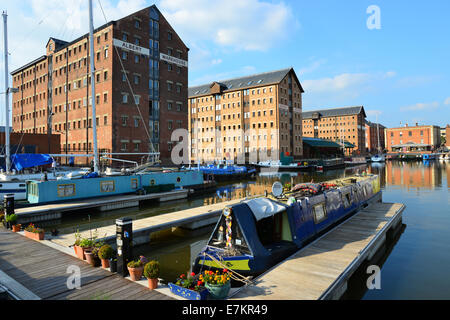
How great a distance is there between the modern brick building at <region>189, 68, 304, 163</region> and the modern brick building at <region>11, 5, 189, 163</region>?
21932mm

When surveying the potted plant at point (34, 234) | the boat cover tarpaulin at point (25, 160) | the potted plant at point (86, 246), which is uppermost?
the boat cover tarpaulin at point (25, 160)

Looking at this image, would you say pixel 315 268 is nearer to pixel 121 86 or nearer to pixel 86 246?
pixel 86 246

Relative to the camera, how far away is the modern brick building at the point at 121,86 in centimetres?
4647

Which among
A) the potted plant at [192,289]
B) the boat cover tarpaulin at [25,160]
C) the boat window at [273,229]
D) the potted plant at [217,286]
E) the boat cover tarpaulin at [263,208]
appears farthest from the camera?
the boat cover tarpaulin at [25,160]

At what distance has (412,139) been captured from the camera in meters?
134

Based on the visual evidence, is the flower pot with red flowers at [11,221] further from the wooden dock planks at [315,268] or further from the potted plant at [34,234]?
the wooden dock planks at [315,268]

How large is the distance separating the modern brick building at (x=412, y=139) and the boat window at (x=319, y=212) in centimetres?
13854

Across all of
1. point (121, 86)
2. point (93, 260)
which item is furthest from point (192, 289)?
point (121, 86)

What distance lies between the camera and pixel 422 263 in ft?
45.9

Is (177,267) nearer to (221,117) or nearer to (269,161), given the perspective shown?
(269,161)

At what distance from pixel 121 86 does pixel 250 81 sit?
145 feet

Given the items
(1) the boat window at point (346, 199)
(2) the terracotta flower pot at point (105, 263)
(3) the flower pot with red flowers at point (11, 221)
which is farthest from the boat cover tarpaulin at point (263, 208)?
(3) the flower pot with red flowers at point (11, 221)
